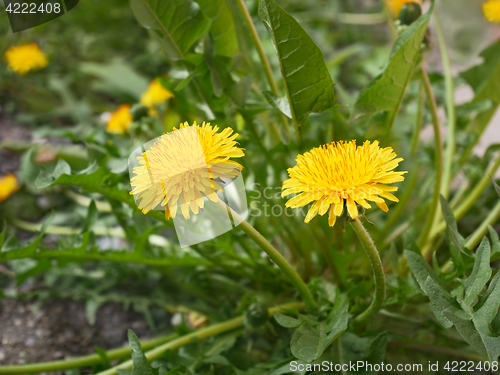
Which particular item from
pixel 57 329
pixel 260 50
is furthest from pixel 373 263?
pixel 57 329

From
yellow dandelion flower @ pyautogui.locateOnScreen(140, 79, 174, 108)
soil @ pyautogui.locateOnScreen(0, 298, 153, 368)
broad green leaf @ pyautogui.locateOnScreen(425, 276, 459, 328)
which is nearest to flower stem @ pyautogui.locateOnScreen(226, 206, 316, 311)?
broad green leaf @ pyautogui.locateOnScreen(425, 276, 459, 328)

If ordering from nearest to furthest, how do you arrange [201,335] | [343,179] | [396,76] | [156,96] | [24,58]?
[343,179], [396,76], [201,335], [156,96], [24,58]

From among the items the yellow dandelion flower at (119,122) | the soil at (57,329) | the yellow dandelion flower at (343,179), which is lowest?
the soil at (57,329)

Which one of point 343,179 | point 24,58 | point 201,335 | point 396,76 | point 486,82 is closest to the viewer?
point 343,179

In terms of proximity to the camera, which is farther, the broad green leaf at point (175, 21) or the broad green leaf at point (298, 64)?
the broad green leaf at point (175, 21)

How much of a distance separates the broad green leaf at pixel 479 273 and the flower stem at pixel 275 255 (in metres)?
0.21

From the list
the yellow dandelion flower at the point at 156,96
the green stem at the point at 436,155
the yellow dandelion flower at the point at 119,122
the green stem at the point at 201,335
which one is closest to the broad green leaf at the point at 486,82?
the green stem at the point at 436,155

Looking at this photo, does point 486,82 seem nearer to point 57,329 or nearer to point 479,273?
point 479,273

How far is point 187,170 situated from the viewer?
1.30 ft

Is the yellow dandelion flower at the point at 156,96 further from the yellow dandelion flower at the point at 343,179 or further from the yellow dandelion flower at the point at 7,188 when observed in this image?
the yellow dandelion flower at the point at 343,179

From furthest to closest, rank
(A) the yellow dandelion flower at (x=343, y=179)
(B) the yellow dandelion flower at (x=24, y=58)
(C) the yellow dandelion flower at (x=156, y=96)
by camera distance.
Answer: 1. (B) the yellow dandelion flower at (x=24, y=58)
2. (C) the yellow dandelion flower at (x=156, y=96)
3. (A) the yellow dandelion flower at (x=343, y=179)

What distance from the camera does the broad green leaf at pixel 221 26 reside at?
640mm

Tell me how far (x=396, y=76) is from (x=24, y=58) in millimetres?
1281

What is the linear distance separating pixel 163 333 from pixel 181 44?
573 millimetres
